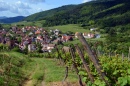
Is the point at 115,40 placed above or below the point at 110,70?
below

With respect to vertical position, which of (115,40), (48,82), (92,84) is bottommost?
(115,40)

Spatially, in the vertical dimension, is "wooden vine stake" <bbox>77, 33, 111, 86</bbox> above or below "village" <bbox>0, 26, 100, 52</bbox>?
above

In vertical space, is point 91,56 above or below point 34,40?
above

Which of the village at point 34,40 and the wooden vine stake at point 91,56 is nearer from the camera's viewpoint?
the wooden vine stake at point 91,56

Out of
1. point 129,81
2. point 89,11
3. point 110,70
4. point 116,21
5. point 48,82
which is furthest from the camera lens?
point 89,11

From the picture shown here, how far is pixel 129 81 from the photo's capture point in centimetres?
560

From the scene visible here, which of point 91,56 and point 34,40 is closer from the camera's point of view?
point 91,56

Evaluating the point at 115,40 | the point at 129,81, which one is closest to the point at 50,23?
the point at 115,40

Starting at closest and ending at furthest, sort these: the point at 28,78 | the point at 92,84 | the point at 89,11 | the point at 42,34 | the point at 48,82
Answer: the point at 92,84 → the point at 48,82 → the point at 28,78 → the point at 42,34 → the point at 89,11

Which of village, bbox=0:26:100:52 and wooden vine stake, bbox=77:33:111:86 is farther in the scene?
village, bbox=0:26:100:52

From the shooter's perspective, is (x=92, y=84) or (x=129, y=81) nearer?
(x=129, y=81)

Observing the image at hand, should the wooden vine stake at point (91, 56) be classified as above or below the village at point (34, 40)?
above

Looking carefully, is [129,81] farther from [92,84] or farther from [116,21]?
[116,21]

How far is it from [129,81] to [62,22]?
166577 millimetres
